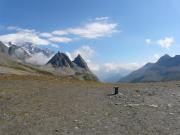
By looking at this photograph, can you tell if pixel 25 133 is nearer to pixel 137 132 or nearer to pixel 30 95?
pixel 137 132

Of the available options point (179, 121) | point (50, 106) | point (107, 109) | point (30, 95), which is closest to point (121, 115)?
point (107, 109)

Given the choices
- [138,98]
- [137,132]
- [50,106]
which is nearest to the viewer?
[137,132]

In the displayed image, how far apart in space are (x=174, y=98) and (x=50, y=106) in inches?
408

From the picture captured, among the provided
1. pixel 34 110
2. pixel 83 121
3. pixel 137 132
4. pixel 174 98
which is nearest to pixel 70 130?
pixel 83 121

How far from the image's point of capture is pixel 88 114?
20547mm

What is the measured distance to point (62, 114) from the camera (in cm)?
2055

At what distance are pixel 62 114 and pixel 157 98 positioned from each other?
9680mm

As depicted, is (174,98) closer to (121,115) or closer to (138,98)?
(138,98)

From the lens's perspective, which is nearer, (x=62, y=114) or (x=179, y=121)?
(x=179, y=121)

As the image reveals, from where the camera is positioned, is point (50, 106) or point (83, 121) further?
point (50, 106)

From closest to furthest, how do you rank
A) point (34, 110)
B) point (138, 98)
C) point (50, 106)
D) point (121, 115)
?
point (121, 115)
point (34, 110)
point (50, 106)
point (138, 98)

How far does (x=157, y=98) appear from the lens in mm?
27234

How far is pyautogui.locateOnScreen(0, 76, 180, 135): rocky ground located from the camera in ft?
55.9

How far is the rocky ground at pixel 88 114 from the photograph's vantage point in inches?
671
